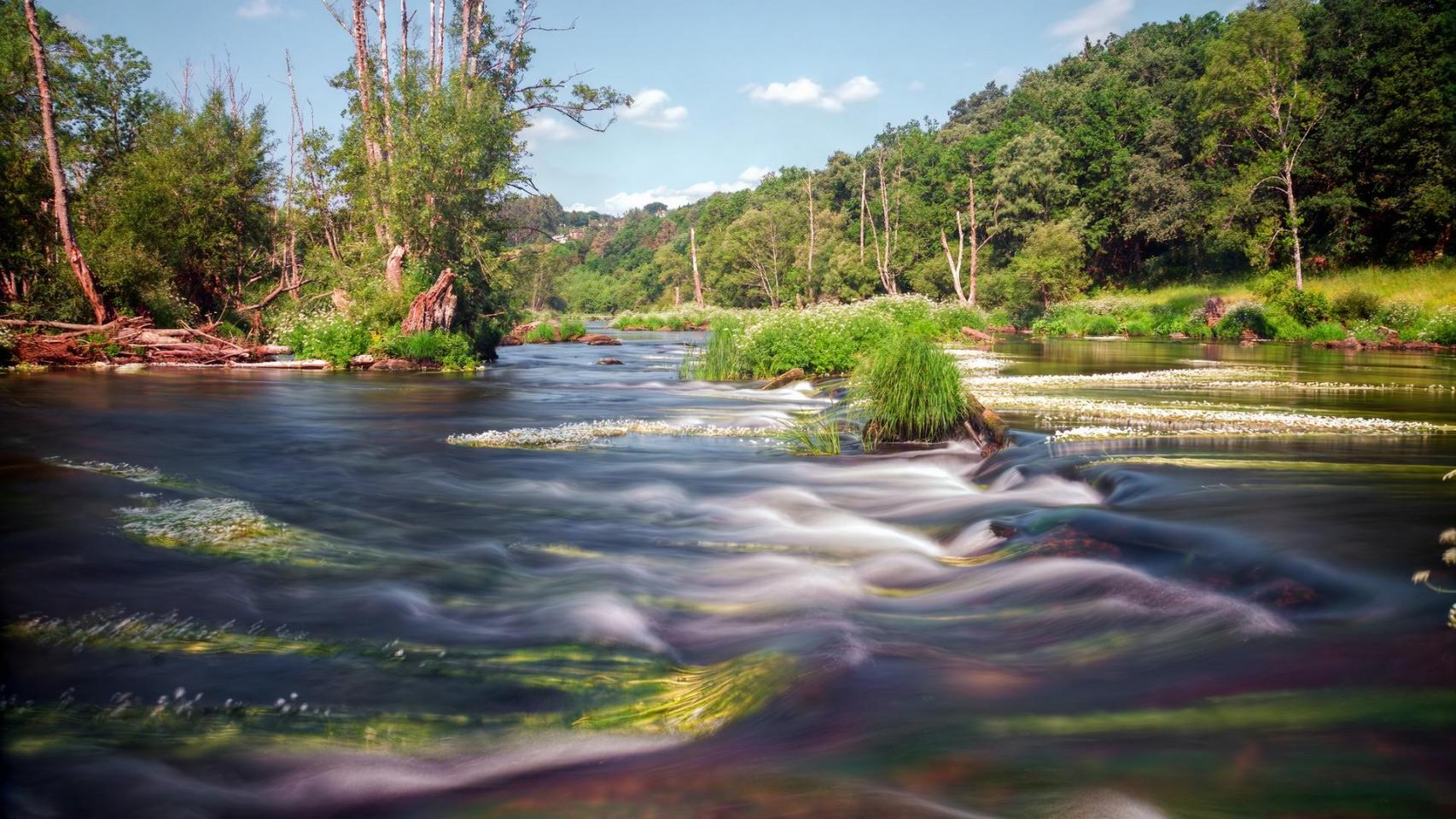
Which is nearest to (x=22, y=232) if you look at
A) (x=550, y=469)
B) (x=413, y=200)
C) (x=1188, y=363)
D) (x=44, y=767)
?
(x=413, y=200)

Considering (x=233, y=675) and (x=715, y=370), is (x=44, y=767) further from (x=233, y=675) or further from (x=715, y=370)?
(x=715, y=370)

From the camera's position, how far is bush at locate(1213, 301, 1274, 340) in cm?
4034

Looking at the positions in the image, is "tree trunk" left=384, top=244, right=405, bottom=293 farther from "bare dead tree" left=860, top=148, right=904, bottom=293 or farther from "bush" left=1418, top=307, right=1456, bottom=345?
"bare dead tree" left=860, top=148, right=904, bottom=293

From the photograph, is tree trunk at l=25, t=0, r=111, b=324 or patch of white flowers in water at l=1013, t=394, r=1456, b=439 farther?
tree trunk at l=25, t=0, r=111, b=324

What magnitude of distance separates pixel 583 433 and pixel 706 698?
9198 millimetres

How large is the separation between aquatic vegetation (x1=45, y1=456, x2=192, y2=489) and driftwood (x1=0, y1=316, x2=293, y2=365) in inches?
649

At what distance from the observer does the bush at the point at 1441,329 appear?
1206 inches

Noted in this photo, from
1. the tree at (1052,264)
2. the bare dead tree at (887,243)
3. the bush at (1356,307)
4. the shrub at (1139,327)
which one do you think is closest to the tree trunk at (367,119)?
the bush at (1356,307)

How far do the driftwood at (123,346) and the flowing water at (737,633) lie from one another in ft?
50.1

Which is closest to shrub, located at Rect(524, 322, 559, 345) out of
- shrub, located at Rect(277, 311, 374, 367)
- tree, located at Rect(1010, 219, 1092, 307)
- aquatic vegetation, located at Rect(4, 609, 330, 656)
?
shrub, located at Rect(277, 311, 374, 367)

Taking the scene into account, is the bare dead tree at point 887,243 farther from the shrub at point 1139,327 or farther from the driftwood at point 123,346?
the driftwood at point 123,346

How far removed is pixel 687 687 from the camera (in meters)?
4.41

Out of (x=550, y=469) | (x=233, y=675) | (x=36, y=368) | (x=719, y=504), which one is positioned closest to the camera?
(x=233, y=675)

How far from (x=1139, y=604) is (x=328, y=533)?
6.05 meters
